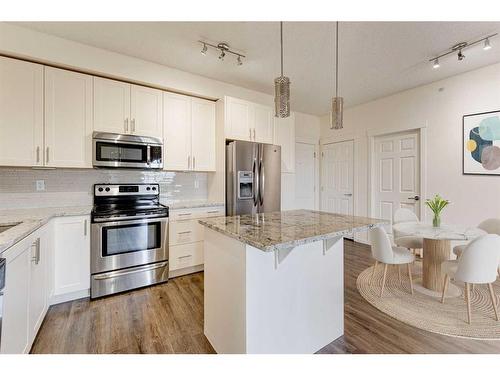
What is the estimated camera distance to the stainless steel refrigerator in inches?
128

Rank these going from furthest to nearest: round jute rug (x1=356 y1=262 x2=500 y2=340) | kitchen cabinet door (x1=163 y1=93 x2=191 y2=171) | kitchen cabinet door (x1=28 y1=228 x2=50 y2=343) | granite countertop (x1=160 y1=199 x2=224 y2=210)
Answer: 1. kitchen cabinet door (x1=163 y1=93 x2=191 y2=171)
2. granite countertop (x1=160 y1=199 x2=224 y2=210)
3. round jute rug (x1=356 y1=262 x2=500 y2=340)
4. kitchen cabinet door (x1=28 y1=228 x2=50 y2=343)

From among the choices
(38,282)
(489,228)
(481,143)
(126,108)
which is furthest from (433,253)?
(126,108)

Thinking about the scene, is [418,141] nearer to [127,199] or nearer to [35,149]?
[127,199]

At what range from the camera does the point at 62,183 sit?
2.85 meters

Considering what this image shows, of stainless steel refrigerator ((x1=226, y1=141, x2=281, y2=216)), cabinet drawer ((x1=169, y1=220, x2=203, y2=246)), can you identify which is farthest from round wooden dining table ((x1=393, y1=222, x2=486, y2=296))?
cabinet drawer ((x1=169, y1=220, x2=203, y2=246))

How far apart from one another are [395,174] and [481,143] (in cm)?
116

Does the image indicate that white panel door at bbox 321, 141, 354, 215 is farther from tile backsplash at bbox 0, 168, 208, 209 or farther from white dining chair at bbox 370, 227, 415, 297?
tile backsplash at bbox 0, 168, 208, 209

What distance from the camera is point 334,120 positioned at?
2.06 meters

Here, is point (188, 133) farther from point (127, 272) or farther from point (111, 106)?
point (127, 272)

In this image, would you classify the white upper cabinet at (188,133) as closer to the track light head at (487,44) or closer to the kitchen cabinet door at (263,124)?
the kitchen cabinet door at (263,124)

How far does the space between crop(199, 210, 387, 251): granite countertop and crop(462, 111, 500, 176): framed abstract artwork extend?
2448 mm

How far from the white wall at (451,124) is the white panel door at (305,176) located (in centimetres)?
141

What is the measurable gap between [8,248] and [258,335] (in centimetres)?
150

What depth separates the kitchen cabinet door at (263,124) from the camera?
11.9ft
